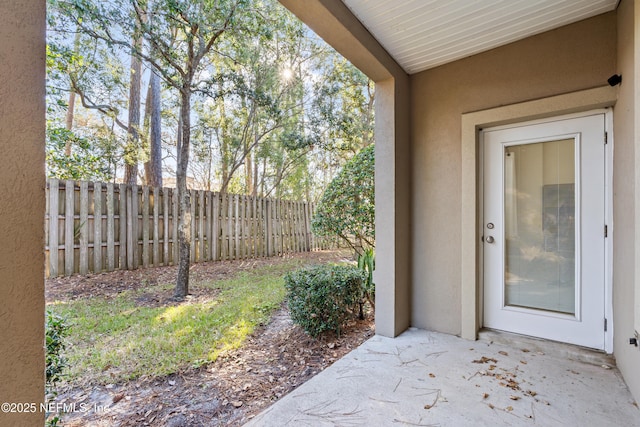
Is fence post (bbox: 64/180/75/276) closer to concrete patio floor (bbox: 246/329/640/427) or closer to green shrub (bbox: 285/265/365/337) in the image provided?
green shrub (bbox: 285/265/365/337)

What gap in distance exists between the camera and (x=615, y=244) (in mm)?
2307

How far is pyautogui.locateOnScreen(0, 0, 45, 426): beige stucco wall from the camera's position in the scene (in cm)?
84

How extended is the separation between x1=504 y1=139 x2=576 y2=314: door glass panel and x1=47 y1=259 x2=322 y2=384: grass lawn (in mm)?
2834

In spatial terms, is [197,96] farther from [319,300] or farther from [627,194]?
[627,194]

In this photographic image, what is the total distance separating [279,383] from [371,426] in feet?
2.94

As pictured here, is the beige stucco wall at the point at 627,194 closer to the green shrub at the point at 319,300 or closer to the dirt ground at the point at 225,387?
the dirt ground at the point at 225,387

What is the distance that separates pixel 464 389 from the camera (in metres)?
2.05

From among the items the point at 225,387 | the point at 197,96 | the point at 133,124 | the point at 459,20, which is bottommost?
the point at 225,387

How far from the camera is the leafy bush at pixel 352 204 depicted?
12.6 ft

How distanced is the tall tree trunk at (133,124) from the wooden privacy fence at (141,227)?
153 cm

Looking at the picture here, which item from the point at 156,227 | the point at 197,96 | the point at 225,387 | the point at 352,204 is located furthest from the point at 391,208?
the point at 197,96

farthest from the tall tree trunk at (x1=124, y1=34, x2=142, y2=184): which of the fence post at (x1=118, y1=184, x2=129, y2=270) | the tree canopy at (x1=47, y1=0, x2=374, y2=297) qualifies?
the fence post at (x1=118, y1=184, x2=129, y2=270)

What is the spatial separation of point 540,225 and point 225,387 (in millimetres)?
3144

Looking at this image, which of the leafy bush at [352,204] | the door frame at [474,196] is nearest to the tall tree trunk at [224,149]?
the leafy bush at [352,204]
